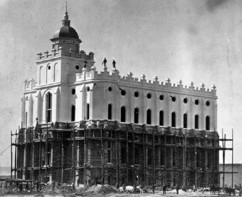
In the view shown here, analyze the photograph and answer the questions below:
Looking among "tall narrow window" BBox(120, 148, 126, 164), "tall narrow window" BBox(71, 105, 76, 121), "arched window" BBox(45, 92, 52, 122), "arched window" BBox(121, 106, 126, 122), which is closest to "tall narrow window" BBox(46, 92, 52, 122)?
"arched window" BBox(45, 92, 52, 122)

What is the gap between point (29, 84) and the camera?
11275 centimetres

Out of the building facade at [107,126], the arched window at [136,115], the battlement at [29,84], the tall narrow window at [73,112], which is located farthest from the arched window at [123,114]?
the battlement at [29,84]

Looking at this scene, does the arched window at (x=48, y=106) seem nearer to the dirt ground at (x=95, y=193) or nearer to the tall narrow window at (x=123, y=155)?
the tall narrow window at (x=123, y=155)

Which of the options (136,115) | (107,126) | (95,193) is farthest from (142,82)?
(95,193)

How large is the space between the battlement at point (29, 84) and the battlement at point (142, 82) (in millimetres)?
6911

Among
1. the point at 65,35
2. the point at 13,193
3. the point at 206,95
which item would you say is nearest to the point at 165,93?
the point at 206,95

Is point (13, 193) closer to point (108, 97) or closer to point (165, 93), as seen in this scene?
point (108, 97)

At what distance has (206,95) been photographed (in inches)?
4547

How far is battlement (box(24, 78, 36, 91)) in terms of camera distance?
111875 millimetres

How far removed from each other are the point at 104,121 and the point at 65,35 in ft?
42.2

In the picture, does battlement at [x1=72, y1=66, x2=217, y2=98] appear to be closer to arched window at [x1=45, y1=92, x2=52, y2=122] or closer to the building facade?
the building facade

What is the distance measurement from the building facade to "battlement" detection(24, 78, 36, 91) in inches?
A: 5.0

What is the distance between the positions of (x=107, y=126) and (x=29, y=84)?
15.2 meters

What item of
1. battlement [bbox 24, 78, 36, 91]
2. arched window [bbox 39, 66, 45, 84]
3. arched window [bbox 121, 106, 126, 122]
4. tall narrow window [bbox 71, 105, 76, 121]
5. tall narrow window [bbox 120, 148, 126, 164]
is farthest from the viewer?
battlement [bbox 24, 78, 36, 91]
